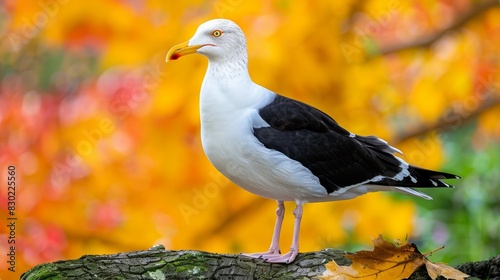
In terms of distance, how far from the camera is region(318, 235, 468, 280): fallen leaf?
7.10 feet

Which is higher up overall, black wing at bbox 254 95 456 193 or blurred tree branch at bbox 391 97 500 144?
blurred tree branch at bbox 391 97 500 144

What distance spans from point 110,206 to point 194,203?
754mm

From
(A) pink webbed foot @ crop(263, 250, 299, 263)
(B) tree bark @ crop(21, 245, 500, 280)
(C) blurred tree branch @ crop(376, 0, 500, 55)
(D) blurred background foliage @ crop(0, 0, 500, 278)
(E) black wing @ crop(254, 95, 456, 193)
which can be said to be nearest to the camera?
(B) tree bark @ crop(21, 245, 500, 280)

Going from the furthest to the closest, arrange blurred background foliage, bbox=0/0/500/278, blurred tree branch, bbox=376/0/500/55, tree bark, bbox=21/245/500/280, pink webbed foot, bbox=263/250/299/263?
blurred tree branch, bbox=376/0/500/55 < blurred background foliage, bbox=0/0/500/278 < pink webbed foot, bbox=263/250/299/263 < tree bark, bbox=21/245/500/280

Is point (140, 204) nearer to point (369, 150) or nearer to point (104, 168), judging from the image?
point (104, 168)

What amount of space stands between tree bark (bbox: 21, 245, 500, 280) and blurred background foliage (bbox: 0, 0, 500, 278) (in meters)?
1.21

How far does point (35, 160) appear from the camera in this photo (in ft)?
12.7

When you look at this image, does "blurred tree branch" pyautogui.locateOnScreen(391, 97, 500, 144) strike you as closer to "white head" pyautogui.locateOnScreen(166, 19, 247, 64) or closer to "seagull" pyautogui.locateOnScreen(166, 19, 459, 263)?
"seagull" pyautogui.locateOnScreen(166, 19, 459, 263)

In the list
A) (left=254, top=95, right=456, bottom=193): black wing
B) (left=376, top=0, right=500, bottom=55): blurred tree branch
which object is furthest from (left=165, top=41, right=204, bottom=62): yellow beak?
(left=376, top=0, right=500, bottom=55): blurred tree branch

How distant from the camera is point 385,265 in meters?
2.19

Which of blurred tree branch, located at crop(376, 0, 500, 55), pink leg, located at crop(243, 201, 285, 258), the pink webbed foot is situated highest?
blurred tree branch, located at crop(376, 0, 500, 55)

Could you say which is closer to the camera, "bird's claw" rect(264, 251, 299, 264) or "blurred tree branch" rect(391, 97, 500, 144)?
"bird's claw" rect(264, 251, 299, 264)

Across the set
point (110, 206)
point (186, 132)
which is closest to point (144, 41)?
point (186, 132)

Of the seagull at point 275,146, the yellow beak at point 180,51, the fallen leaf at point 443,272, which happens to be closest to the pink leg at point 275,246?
the seagull at point 275,146
